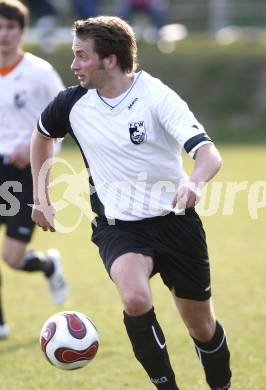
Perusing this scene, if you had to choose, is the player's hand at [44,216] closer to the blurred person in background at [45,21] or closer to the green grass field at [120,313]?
the green grass field at [120,313]

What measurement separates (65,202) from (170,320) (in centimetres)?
566

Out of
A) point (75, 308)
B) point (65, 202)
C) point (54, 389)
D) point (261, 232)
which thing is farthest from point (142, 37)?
point (54, 389)

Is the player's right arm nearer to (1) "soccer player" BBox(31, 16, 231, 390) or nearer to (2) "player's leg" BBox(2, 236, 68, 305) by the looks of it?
(1) "soccer player" BBox(31, 16, 231, 390)

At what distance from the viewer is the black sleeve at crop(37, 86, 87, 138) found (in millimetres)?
5227

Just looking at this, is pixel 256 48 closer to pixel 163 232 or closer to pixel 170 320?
pixel 170 320

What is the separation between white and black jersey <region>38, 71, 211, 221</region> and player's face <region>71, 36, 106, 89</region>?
0.55ft

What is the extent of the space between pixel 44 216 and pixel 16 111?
2246 mm

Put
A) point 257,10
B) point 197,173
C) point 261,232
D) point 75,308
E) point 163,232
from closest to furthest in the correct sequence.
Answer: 1. point 197,173
2. point 163,232
3. point 75,308
4. point 261,232
5. point 257,10

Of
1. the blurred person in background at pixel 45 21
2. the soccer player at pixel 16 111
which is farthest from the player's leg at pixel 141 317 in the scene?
the blurred person in background at pixel 45 21

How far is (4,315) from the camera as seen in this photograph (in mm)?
7773

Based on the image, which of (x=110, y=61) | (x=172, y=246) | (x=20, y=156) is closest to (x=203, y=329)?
(x=172, y=246)

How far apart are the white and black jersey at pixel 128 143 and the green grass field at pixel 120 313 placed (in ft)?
4.25

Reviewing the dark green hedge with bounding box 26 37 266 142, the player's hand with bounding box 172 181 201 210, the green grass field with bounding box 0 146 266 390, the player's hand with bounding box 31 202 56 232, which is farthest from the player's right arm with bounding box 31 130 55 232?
the dark green hedge with bounding box 26 37 266 142

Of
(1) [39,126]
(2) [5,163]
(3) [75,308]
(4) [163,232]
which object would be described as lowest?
(3) [75,308]
